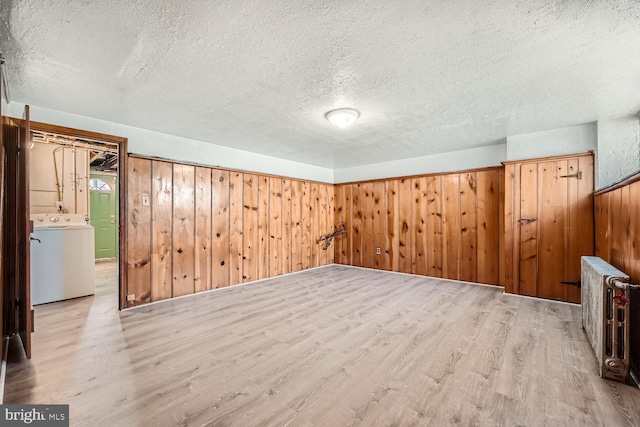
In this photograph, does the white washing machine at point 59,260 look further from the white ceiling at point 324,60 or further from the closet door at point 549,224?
the closet door at point 549,224

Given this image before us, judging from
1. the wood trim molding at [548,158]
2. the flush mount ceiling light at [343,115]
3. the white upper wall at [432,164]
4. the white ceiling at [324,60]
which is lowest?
the wood trim molding at [548,158]

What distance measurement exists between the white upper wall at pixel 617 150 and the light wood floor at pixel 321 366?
5.60 feet

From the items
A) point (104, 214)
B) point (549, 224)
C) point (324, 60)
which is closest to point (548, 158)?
point (549, 224)

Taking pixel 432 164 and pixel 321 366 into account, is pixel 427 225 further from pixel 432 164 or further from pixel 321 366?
pixel 321 366

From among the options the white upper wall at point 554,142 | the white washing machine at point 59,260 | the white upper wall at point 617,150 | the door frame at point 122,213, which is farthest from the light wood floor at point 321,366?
the white upper wall at point 554,142

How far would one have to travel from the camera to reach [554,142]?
362 centimetres

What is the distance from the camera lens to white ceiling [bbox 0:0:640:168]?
60.8 inches

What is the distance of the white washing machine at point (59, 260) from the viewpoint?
357cm

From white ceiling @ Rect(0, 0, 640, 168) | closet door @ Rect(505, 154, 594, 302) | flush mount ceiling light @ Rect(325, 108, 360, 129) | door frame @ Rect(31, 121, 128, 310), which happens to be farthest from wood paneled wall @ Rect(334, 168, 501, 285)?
door frame @ Rect(31, 121, 128, 310)

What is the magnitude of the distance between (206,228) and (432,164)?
164 inches

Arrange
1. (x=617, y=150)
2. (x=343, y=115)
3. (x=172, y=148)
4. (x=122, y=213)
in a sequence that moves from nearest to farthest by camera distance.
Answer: (x=343, y=115) → (x=617, y=150) → (x=122, y=213) → (x=172, y=148)

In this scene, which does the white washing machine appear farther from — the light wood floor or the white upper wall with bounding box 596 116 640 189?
the white upper wall with bounding box 596 116 640 189

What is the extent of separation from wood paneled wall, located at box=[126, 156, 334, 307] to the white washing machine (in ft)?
3.93

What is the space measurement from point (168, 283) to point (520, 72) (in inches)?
181
